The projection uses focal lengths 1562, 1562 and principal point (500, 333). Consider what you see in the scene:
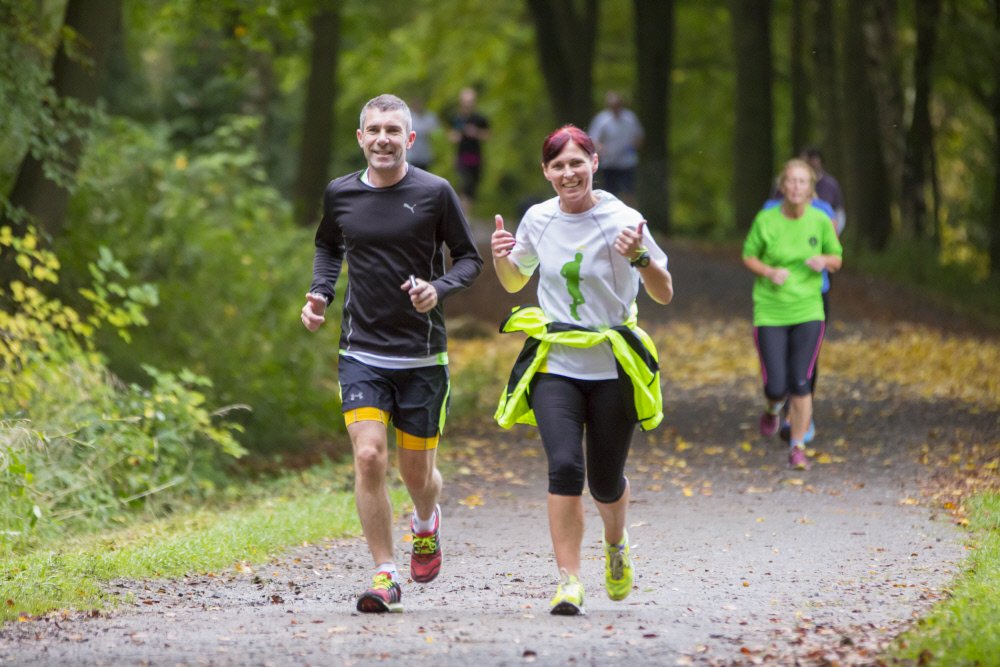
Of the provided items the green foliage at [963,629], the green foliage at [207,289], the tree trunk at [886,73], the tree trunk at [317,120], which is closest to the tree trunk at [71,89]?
the green foliage at [207,289]

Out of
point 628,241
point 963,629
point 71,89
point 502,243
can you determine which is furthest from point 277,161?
point 963,629

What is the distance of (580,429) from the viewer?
6.78 m

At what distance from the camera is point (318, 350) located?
16.6 meters

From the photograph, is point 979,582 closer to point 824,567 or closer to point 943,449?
point 824,567

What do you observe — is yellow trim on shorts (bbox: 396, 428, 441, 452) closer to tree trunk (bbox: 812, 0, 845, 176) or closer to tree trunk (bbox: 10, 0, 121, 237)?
tree trunk (bbox: 10, 0, 121, 237)

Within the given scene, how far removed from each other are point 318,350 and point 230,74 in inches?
132

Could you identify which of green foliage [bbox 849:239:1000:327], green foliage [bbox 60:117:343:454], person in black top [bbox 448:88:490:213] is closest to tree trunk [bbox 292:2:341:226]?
person in black top [bbox 448:88:490:213]

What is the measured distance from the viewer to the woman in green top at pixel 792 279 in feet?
38.2

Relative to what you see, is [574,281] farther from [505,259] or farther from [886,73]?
[886,73]

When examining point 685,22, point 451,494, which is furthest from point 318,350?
point 685,22

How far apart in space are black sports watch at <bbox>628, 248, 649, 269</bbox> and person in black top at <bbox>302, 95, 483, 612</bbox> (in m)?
0.81

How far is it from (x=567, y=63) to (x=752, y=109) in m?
3.69

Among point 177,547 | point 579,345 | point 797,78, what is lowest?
point 177,547

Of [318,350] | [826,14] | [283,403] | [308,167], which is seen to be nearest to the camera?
[283,403]
